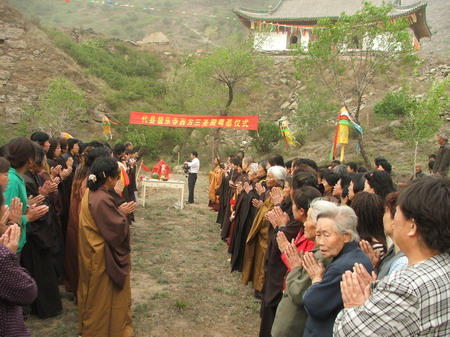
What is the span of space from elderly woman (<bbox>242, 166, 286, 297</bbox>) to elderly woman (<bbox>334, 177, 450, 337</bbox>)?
10.0 ft

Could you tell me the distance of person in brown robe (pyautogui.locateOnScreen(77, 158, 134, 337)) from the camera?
3664 mm

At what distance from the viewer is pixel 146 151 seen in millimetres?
23922

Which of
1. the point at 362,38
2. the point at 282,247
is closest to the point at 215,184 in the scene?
the point at 362,38

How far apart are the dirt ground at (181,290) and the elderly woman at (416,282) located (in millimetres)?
3210

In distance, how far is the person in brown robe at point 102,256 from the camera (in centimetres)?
366

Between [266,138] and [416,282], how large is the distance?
20.6m

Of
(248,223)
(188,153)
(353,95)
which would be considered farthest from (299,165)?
(353,95)

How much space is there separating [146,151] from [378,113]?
41.4ft

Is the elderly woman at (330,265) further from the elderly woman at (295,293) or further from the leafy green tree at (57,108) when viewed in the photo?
the leafy green tree at (57,108)

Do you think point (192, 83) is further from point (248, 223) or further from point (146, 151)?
point (248, 223)

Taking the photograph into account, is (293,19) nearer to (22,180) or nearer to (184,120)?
(184,120)

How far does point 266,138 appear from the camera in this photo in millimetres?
21922

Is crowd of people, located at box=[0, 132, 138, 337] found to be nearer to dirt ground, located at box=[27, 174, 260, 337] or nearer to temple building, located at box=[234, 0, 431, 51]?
dirt ground, located at box=[27, 174, 260, 337]

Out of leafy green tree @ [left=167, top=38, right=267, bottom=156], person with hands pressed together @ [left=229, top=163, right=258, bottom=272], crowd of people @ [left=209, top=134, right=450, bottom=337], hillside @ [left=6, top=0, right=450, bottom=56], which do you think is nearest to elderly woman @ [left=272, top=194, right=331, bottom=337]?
crowd of people @ [left=209, top=134, right=450, bottom=337]
